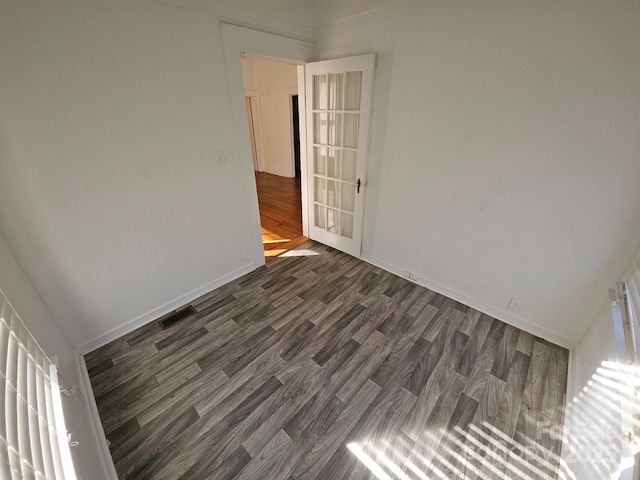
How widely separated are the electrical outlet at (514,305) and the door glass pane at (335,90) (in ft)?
7.77

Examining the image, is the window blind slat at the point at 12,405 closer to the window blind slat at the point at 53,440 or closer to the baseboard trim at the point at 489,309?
the window blind slat at the point at 53,440

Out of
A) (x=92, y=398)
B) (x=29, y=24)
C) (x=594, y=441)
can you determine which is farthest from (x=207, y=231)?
(x=594, y=441)

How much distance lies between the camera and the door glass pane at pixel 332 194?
3087mm

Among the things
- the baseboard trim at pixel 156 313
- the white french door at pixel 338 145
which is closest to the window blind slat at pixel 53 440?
the baseboard trim at pixel 156 313

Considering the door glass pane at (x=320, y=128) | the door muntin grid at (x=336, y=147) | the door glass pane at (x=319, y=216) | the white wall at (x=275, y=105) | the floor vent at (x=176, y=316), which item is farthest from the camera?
the white wall at (x=275, y=105)

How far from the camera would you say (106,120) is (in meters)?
1.69

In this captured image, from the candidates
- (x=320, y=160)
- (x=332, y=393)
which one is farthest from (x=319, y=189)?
(x=332, y=393)

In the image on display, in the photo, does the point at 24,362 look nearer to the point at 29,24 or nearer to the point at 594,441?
the point at 29,24

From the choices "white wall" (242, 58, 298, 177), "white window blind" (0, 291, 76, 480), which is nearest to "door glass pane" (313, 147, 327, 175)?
"white window blind" (0, 291, 76, 480)

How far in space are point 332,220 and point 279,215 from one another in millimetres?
1431

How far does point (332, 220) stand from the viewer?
332 centimetres

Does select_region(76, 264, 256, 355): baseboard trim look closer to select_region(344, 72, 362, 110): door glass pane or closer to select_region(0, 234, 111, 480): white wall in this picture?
select_region(0, 234, 111, 480): white wall

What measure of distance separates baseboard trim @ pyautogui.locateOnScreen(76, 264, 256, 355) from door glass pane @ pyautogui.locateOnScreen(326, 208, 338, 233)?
1.08m

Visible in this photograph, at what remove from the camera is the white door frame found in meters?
2.11
